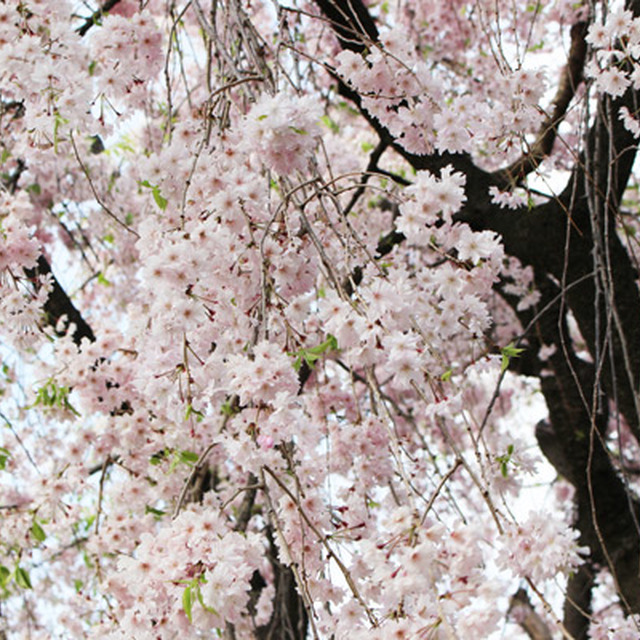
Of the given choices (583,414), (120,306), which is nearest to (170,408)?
(583,414)

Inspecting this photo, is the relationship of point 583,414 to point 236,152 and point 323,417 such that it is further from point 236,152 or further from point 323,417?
point 236,152

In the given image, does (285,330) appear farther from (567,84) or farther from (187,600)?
(567,84)

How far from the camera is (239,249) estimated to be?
1470mm

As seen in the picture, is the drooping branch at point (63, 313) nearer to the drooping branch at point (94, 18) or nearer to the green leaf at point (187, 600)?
the drooping branch at point (94, 18)

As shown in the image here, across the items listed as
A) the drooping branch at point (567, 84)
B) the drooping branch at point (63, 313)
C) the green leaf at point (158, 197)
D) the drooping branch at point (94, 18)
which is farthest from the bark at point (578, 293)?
the drooping branch at point (63, 313)

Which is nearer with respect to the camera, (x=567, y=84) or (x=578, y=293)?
(x=578, y=293)

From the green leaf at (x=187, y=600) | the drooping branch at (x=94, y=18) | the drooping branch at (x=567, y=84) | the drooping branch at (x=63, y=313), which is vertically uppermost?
→ the drooping branch at (x=94, y=18)

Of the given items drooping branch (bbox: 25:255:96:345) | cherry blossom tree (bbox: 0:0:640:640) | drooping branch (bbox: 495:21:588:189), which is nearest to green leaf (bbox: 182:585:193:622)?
cherry blossom tree (bbox: 0:0:640:640)

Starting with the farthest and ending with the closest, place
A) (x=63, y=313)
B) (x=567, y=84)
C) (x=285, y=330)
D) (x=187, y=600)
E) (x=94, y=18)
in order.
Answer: (x=567, y=84)
(x=63, y=313)
(x=94, y=18)
(x=285, y=330)
(x=187, y=600)

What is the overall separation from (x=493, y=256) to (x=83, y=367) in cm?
143

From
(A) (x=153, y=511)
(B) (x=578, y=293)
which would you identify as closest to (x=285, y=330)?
(A) (x=153, y=511)

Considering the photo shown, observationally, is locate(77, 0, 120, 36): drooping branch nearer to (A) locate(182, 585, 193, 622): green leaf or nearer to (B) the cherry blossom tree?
(B) the cherry blossom tree

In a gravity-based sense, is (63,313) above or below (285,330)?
above

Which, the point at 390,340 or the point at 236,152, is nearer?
the point at 390,340
